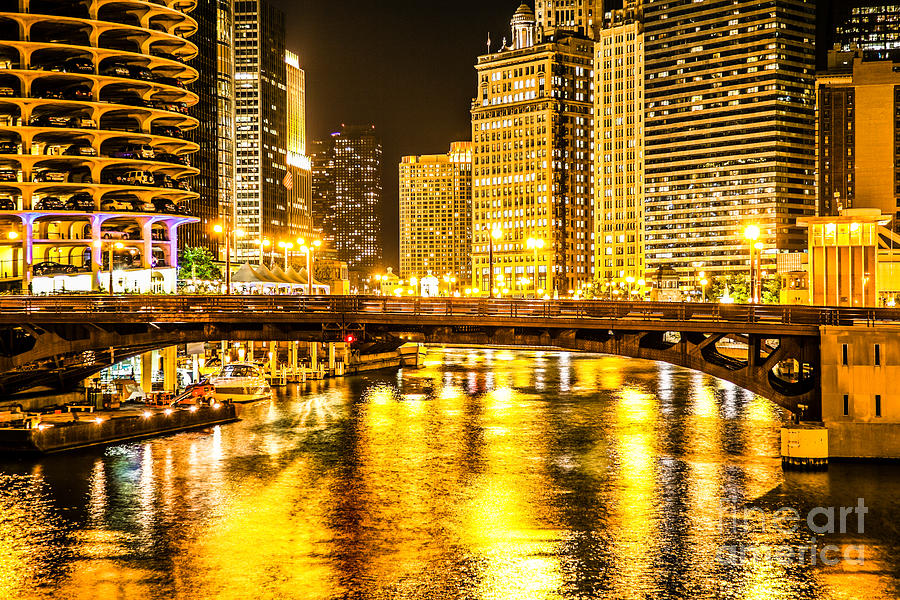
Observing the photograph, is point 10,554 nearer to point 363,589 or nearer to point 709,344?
point 363,589

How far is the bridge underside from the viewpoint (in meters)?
58.7

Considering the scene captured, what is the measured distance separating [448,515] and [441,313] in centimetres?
1923

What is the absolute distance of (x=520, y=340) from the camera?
209ft

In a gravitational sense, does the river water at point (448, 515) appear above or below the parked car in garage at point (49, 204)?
below

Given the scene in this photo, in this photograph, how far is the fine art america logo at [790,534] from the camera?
42969 millimetres

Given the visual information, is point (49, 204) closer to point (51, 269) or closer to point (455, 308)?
point (51, 269)

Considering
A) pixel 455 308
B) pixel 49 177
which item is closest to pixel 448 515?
pixel 455 308

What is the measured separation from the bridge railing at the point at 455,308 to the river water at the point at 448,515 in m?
9.80

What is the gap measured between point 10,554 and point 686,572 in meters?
31.7

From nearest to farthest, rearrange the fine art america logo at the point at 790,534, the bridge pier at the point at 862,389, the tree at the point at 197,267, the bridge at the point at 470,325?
the fine art america logo at the point at 790,534 < the bridge pier at the point at 862,389 < the bridge at the point at 470,325 < the tree at the point at 197,267

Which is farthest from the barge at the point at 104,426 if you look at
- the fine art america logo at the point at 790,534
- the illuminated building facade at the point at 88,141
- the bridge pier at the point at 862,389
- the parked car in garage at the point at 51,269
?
the bridge pier at the point at 862,389

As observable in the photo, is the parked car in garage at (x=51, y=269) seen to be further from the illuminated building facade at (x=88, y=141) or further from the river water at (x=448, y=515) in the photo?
the river water at (x=448, y=515)

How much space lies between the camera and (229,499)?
53156 millimetres

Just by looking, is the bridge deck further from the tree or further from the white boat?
the tree
